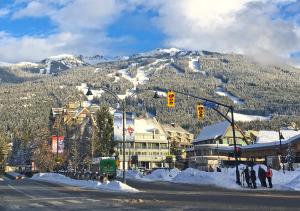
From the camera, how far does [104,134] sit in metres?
102

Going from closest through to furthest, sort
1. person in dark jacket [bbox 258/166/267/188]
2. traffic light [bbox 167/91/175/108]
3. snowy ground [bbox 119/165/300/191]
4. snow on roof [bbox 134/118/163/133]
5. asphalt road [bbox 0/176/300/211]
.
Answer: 1. asphalt road [bbox 0/176/300/211]
2. snowy ground [bbox 119/165/300/191]
3. person in dark jacket [bbox 258/166/267/188]
4. traffic light [bbox 167/91/175/108]
5. snow on roof [bbox 134/118/163/133]

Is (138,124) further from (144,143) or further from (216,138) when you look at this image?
(216,138)

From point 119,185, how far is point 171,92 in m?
8.83

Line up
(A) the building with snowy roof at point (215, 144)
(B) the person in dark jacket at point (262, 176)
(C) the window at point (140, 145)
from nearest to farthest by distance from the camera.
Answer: (B) the person in dark jacket at point (262, 176) → (A) the building with snowy roof at point (215, 144) → (C) the window at point (140, 145)

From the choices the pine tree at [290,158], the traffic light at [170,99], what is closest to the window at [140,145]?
the pine tree at [290,158]

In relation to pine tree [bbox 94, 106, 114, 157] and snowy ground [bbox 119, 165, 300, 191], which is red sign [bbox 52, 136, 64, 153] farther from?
snowy ground [bbox 119, 165, 300, 191]

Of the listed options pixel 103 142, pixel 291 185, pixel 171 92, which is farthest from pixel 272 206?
pixel 103 142

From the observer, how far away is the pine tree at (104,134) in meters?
102

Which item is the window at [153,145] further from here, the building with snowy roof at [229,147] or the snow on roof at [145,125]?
the building with snowy roof at [229,147]

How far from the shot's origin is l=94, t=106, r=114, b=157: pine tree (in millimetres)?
101562

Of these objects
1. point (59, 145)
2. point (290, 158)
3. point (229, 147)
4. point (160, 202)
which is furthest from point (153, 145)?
point (160, 202)

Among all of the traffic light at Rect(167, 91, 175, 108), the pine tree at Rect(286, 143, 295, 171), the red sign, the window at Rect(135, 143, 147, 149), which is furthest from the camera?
the window at Rect(135, 143, 147, 149)

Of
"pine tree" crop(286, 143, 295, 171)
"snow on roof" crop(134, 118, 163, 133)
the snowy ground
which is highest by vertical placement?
"snow on roof" crop(134, 118, 163, 133)

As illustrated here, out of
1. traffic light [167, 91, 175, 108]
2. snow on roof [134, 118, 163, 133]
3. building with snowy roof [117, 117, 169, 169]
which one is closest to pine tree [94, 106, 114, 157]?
building with snowy roof [117, 117, 169, 169]
